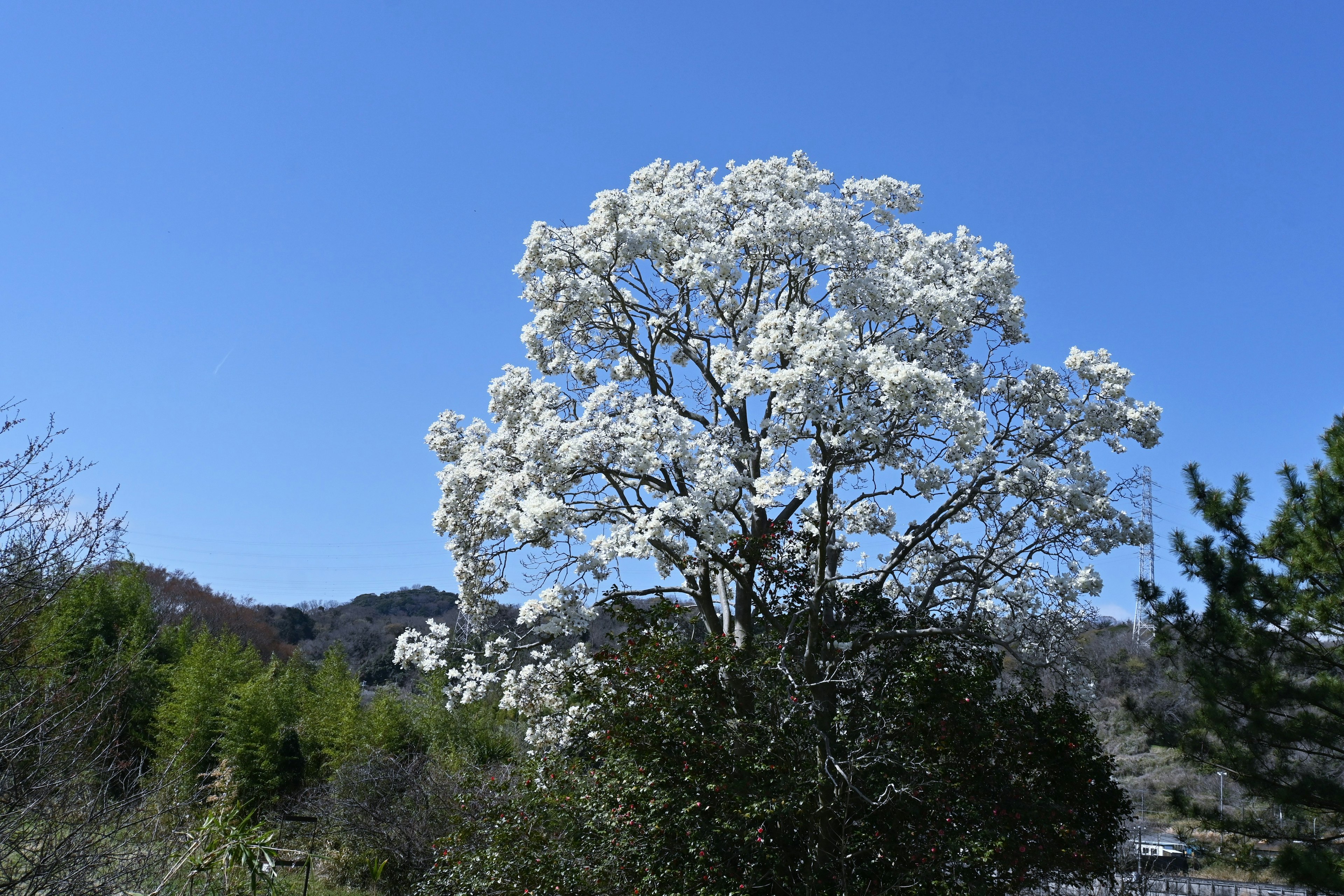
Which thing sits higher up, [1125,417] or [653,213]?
[653,213]

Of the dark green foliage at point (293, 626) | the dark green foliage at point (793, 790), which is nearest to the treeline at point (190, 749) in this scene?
the dark green foliage at point (793, 790)

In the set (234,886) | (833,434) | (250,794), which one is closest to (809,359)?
(833,434)

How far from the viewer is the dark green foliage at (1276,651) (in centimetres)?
938

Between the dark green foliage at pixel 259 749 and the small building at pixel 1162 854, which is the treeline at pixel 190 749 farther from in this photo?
the small building at pixel 1162 854

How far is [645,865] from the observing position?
813cm

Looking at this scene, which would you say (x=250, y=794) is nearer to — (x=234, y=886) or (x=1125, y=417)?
(x=234, y=886)

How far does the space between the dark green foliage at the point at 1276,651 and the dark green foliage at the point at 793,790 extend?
4.75ft

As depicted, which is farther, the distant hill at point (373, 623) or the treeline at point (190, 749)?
the distant hill at point (373, 623)

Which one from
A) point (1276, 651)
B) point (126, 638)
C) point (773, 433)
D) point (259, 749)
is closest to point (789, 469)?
point (773, 433)

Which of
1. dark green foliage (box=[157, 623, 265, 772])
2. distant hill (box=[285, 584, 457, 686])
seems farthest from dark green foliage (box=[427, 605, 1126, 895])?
distant hill (box=[285, 584, 457, 686])

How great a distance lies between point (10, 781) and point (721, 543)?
552cm

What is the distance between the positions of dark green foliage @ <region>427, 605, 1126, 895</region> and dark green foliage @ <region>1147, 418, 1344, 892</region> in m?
1.45

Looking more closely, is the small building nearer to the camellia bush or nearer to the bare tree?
the camellia bush

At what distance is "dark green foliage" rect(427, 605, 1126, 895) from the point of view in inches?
314
